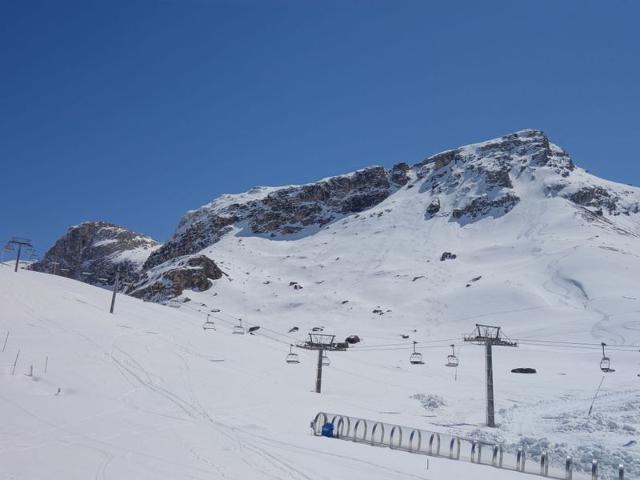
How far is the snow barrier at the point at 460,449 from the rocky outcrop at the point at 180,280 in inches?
3461

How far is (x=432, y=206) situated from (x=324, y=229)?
111ft

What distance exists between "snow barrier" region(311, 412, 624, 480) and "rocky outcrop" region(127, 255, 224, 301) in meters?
87.9

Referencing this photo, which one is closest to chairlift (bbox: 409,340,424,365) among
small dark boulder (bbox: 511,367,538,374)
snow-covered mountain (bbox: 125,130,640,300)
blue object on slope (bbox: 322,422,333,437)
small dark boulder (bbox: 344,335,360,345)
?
small dark boulder (bbox: 511,367,538,374)

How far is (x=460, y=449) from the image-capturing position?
20609 mm

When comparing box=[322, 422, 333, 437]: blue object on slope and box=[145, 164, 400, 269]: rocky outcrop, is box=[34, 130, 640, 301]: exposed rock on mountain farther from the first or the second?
box=[322, 422, 333, 437]: blue object on slope

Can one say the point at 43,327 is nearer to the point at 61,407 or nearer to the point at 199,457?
the point at 61,407

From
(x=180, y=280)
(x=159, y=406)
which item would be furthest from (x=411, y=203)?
(x=159, y=406)

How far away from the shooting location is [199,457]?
697 inches

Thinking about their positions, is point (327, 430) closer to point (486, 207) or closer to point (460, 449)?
point (460, 449)

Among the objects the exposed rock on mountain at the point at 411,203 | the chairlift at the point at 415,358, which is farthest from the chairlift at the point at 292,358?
the exposed rock on mountain at the point at 411,203

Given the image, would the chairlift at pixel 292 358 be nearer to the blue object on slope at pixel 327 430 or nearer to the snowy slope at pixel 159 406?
the snowy slope at pixel 159 406

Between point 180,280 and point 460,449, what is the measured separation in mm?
97393

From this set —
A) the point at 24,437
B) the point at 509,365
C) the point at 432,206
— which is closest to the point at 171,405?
the point at 24,437

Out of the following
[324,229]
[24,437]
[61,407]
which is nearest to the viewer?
[24,437]
